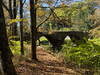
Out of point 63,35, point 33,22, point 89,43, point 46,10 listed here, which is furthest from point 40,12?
point 63,35

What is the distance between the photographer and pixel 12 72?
4.79 metres

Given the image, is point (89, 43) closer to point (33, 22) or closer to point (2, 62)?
point (33, 22)

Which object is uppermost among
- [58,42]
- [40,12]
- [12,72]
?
[40,12]

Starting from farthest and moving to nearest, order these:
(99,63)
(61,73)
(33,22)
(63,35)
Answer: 1. (63,35)
2. (33,22)
3. (99,63)
4. (61,73)

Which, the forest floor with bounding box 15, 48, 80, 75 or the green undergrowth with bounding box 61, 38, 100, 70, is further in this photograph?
the green undergrowth with bounding box 61, 38, 100, 70

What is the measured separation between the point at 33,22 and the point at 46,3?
1278 millimetres

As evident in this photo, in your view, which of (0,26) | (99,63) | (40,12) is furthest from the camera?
(40,12)

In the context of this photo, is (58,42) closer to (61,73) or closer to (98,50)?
(98,50)

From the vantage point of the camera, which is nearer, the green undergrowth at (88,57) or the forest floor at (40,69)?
the forest floor at (40,69)

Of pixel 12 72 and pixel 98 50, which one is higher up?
pixel 12 72

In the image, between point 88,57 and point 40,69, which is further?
point 88,57

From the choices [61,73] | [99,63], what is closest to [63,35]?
[99,63]

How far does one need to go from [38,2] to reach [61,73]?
4.26 meters

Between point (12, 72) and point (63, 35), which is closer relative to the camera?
point (12, 72)
